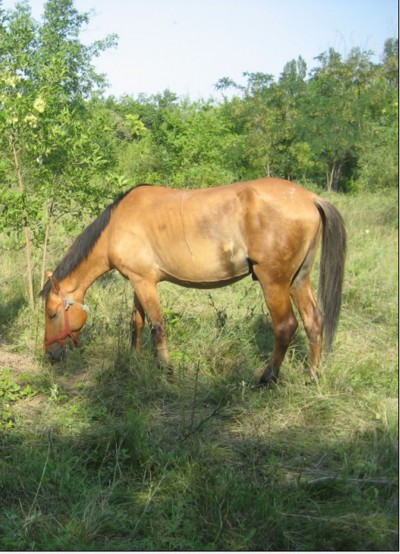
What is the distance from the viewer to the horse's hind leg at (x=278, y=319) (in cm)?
503

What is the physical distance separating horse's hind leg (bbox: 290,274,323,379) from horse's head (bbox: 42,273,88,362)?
210cm

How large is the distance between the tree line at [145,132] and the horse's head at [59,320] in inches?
52.0

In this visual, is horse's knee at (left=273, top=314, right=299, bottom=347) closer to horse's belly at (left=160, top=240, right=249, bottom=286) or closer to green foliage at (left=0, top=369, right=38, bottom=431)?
horse's belly at (left=160, top=240, right=249, bottom=286)

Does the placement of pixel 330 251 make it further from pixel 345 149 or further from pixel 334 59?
pixel 334 59

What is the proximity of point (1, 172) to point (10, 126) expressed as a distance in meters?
0.53

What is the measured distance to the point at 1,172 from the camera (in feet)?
21.7

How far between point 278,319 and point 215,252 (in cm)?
82

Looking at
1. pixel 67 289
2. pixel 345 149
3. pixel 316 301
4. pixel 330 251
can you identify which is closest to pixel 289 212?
pixel 330 251

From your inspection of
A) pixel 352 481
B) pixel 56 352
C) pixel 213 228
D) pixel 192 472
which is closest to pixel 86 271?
pixel 56 352

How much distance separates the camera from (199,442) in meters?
→ 3.90

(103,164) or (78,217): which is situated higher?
(103,164)

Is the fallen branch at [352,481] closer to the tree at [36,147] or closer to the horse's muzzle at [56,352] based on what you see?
the horse's muzzle at [56,352]

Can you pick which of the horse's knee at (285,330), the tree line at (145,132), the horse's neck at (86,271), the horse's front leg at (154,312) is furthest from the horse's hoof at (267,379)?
the tree line at (145,132)

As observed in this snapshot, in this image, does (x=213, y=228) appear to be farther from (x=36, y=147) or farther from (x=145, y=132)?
(x=145, y=132)
